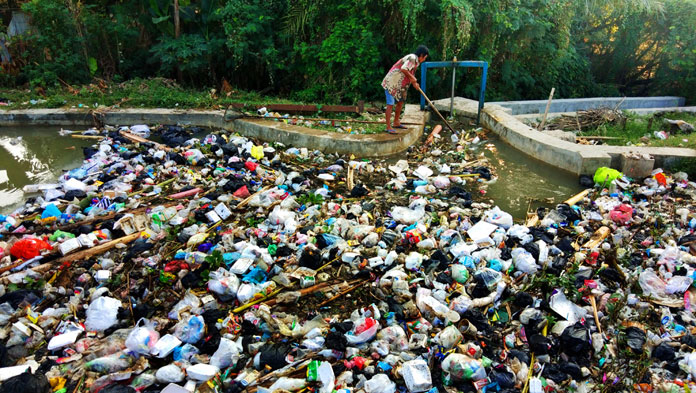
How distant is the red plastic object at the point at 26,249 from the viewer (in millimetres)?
3750

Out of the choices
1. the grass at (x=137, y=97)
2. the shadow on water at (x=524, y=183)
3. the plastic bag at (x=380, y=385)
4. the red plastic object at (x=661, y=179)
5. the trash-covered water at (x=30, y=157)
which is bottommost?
the plastic bag at (x=380, y=385)

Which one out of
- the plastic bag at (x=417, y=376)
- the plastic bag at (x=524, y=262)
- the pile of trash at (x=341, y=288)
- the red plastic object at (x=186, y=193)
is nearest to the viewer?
the plastic bag at (x=417, y=376)

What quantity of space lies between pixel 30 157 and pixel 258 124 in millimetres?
3095

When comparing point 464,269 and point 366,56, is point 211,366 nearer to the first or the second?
point 464,269

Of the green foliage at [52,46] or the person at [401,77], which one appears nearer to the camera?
the person at [401,77]

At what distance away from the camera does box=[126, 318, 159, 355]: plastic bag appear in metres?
2.83

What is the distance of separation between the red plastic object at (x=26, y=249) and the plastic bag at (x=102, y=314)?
1013mm

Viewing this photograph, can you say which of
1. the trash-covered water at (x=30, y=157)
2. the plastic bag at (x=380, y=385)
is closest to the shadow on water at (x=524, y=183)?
the plastic bag at (x=380, y=385)

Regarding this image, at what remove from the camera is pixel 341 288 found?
3422mm

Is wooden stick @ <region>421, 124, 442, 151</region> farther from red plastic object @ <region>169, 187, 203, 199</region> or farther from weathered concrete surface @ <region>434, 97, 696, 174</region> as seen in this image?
red plastic object @ <region>169, 187, 203, 199</region>

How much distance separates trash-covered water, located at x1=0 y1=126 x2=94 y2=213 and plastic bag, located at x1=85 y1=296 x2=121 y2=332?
2.44m

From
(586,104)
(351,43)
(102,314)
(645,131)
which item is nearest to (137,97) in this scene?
(351,43)

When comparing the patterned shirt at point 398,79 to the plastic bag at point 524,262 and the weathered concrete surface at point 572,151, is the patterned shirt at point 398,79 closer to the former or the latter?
the weathered concrete surface at point 572,151

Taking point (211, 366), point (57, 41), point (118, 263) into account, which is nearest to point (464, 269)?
point (211, 366)
